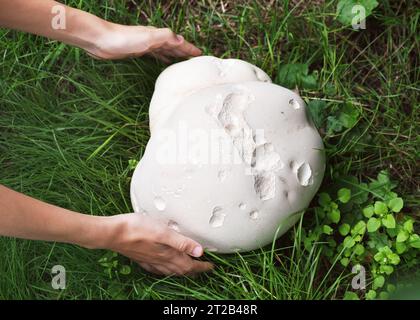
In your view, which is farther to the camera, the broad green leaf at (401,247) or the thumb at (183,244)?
the broad green leaf at (401,247)

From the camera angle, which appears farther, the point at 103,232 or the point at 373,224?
the point at 373,224

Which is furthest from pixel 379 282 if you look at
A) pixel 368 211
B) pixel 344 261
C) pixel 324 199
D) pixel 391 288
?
pixel 324 199

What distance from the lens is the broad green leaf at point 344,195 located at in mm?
2361

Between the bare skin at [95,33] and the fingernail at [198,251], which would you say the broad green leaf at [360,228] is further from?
the bare skin at [95,33]

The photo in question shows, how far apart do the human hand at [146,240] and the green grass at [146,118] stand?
18 centimetres

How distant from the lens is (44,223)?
2.00 m

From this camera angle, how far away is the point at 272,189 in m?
2.10

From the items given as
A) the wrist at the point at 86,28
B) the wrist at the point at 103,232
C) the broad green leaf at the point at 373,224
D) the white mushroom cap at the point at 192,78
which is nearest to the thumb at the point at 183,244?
the wrist at the point at 103,232

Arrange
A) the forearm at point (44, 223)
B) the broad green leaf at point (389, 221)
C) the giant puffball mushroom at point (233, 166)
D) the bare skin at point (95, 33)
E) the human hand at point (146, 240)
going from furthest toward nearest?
the bare skin at point (95, 33), the broad green leaf at point (389, 221), the human hand at point (146, 240), the giant puffball mushroom at point (233, 166), the forearm at point (44, 223)

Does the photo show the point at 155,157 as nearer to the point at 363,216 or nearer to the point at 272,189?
the point at 272,189

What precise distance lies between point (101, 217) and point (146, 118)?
0.61 meters

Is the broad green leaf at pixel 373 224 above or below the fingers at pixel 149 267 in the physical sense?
above

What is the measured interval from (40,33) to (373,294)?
1631 mm

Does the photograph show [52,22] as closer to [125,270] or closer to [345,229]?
[125,270]
